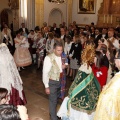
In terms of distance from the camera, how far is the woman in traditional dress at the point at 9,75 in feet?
15.4

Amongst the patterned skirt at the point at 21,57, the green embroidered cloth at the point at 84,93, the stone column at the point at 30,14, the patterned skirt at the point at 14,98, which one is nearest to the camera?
the green embroidered cloth at the point at 84,93

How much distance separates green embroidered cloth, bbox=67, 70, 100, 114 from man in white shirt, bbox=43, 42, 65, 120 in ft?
1.72

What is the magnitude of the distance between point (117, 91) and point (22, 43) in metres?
6.76

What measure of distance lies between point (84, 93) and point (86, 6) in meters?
14.0

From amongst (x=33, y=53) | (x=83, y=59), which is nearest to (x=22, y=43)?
(x=33, y=53)

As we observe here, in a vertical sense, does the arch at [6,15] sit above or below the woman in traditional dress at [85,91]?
above

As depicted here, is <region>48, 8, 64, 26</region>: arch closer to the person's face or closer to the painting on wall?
the painting on wall

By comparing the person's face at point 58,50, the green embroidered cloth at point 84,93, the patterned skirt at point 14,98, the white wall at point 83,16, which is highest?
the white wall at point 83,16

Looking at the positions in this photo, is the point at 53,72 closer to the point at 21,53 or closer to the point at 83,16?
the point at 21,53

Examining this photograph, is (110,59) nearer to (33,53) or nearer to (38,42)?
(38,42)

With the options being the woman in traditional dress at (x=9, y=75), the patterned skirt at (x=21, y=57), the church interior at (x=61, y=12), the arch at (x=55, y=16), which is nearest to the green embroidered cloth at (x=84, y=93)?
the woman in traditional dress at (x=9, y=75)

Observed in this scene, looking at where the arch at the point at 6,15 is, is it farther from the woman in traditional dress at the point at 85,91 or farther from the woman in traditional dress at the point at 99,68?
the woman in traditional dress at the point at 85,91

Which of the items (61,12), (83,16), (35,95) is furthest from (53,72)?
(83,16)

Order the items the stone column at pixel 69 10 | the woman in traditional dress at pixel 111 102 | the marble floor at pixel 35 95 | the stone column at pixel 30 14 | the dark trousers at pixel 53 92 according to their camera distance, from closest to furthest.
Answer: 1. the woman in traditional dress at pixel 111 102
2. the dark trousers at pixel 53 92
3. the marble floor at pixel 35 95
4. the stone column at pixel 30 14
5. the stone column at pixel 69 10
